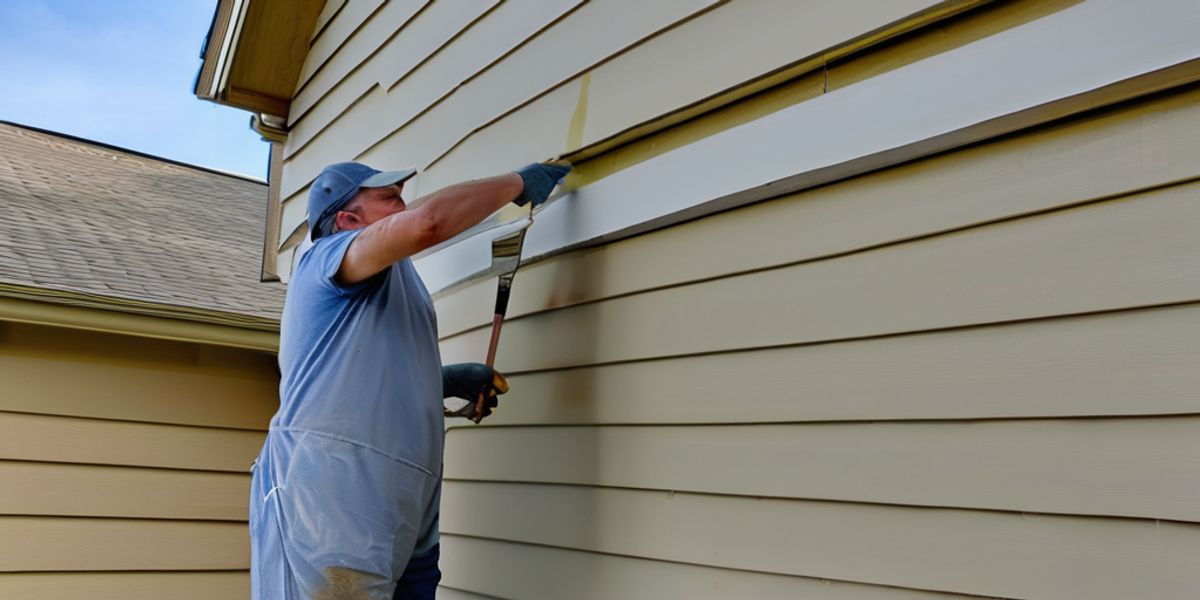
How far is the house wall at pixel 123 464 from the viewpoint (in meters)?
4.45

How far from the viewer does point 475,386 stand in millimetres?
2928

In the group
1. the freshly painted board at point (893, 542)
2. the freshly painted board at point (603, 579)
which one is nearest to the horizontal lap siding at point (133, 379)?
the freshly painted board at point (603, 579)

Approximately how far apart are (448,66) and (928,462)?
257cm

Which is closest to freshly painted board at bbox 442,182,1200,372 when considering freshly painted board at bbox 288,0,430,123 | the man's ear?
the man's ear

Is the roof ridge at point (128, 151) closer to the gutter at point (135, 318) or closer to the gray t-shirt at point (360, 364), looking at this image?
the gutter at point (135, 318)

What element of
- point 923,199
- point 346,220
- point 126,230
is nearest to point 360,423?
point 346,220

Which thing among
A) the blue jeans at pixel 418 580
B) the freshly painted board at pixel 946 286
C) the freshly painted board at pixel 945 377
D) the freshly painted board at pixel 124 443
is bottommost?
the blue jeans at pixel 418 580

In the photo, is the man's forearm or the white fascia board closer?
the white fascia board

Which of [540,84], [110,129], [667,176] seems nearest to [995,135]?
[667,176]

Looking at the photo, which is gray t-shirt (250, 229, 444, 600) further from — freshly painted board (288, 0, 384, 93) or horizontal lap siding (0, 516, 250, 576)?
horizontal lap siding (0, 516, 250, 576)

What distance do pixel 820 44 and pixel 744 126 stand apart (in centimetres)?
27

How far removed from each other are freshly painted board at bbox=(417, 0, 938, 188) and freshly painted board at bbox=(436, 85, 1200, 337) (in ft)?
1.05

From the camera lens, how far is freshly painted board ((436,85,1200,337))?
5.31 ft

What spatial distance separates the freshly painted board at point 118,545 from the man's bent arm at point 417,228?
9.21 feet
